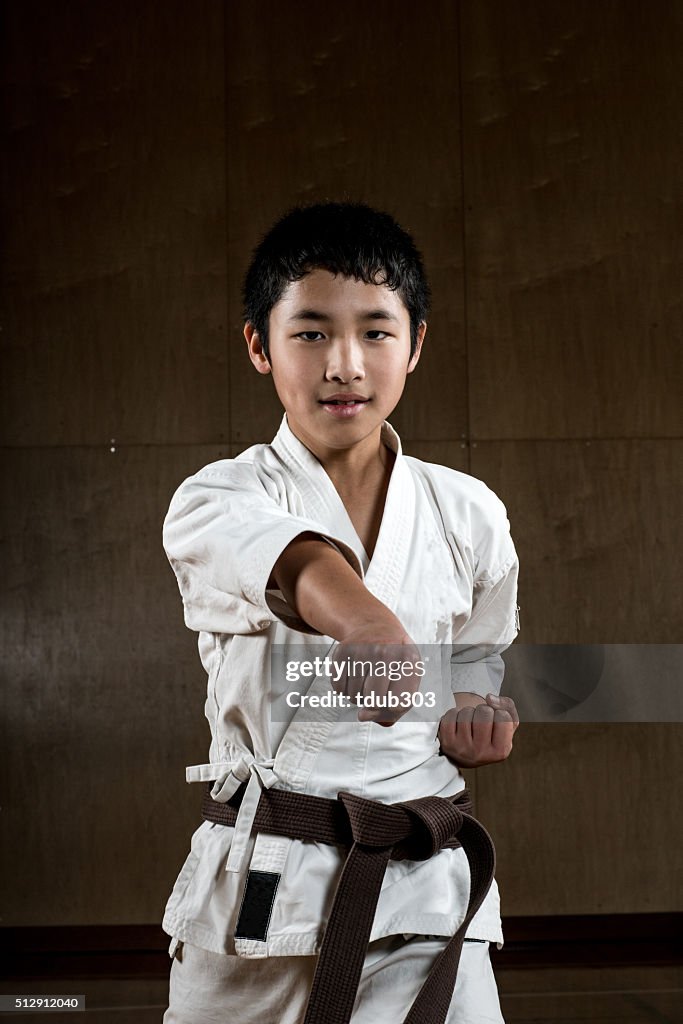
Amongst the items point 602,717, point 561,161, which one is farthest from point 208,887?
point 561,161

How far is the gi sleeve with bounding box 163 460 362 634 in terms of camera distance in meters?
0.84

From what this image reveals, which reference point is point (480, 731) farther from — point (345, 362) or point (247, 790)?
point (345, 362)

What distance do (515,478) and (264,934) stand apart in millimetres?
3081

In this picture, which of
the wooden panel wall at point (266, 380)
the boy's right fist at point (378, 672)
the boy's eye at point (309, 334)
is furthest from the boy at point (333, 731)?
the wooden panel wall at point (266, 380)

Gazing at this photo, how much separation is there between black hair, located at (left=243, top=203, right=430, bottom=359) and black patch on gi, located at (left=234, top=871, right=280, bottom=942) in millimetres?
576

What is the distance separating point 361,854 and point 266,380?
3.10 metres

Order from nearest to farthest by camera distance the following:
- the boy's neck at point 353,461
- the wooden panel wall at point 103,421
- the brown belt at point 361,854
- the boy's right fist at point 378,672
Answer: the boy's right fist at point 378,672
the brown belt at point 361,854
the boy's neck at point 353,461
the wooden panel wall at point 103,421

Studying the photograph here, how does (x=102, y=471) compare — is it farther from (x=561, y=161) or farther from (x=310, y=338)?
(x=310, y=338)

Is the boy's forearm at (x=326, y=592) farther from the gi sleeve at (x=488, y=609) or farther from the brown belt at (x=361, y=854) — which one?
the gi sleeve at (x=488, y=609)

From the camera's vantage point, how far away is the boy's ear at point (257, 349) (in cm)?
123

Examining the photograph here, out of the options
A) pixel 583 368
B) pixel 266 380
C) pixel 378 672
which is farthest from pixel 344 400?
pixel 583 368

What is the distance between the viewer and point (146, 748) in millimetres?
3822

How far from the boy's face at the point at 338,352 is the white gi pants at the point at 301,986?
1.73 ft

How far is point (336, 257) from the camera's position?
3.70ft
